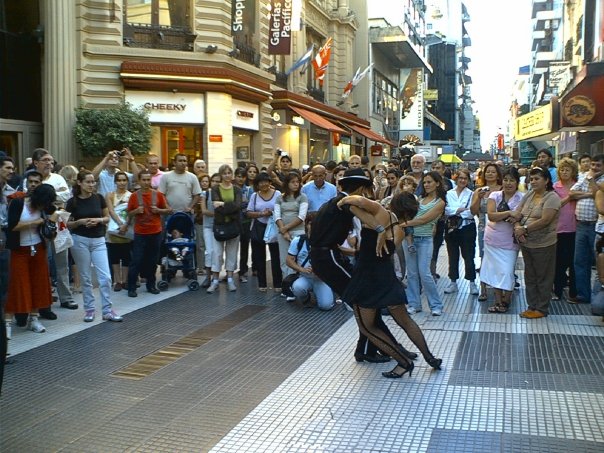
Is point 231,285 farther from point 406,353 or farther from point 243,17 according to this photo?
point 243,17

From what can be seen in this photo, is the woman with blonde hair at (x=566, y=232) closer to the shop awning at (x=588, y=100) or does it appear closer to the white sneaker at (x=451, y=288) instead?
the white sneaker at (x=451, y=288)

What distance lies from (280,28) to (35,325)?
1721 centimetres

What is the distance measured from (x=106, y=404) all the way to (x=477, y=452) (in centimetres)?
294

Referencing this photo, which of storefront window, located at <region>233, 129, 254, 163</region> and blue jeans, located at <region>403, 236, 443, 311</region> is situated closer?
blue jeans, located at <region>403, 236, 443, 311</region>

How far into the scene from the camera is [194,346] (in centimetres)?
712

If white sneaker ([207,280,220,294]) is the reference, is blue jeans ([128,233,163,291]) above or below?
above

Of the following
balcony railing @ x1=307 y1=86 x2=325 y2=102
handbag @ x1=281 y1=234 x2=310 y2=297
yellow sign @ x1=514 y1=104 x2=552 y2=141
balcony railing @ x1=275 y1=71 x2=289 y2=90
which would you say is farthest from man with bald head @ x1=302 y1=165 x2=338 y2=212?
balcony railing @ x1=307 y1=86 x2=325 y2=102

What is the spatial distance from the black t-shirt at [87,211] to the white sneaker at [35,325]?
1163 mm

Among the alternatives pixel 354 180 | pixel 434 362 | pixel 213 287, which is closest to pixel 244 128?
pixel 213 287

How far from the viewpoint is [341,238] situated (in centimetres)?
645

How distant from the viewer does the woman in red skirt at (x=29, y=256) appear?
7418mm

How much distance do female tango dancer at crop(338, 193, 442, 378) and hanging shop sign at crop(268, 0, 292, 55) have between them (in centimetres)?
1766

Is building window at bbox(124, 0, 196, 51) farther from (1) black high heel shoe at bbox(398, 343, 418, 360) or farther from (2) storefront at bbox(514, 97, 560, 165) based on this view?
(1) black high heel shoe at bbox(398, 343, 418, 360)

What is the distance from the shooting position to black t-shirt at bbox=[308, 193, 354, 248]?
21.0 ft
